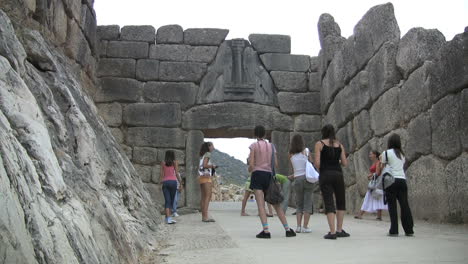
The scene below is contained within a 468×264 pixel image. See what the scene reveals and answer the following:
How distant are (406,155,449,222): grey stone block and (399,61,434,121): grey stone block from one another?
0.72m

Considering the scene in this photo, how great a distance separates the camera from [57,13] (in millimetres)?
7941

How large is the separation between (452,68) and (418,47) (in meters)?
1.11

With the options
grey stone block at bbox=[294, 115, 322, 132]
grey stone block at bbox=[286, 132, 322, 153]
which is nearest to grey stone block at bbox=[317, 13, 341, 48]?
grey stone block at bbox=[294, 115, 322, 132]

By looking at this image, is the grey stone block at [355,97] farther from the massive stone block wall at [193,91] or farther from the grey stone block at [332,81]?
Answer: the massive stone block wall at [193,91]

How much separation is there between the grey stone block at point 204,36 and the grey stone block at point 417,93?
4993mm

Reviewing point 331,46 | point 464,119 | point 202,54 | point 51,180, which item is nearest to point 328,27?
point 331,46

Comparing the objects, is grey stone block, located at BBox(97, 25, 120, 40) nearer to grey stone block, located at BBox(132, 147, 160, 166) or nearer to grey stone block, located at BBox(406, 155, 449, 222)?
grey stone block, located at BBox(132, 147, 160, 166)

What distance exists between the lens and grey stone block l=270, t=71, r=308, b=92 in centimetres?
1160

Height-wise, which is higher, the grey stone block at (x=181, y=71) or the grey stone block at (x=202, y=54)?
the grey stone block at (x=202, y=54)

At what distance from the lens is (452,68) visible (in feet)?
20.3

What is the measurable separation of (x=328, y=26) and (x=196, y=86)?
3206mm

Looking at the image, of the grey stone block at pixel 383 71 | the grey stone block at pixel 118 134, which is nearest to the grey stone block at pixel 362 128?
the grey stone block at pixel 383 71

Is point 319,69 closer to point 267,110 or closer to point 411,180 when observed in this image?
point 267,110

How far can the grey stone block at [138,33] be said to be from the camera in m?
11.4
